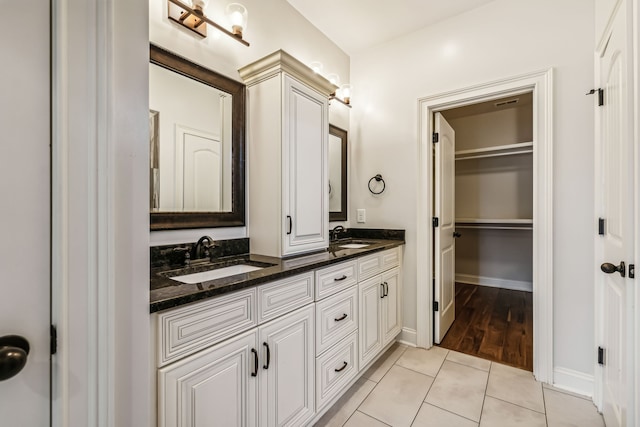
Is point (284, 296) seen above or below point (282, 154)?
below

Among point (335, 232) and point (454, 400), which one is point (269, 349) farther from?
point (335, 232)

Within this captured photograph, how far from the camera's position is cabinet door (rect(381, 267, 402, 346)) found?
2158mm

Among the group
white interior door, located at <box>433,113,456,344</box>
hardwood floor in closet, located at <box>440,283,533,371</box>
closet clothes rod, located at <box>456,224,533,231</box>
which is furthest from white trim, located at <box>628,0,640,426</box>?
closet clothes rod, located at <box>456,224,533,231</box>

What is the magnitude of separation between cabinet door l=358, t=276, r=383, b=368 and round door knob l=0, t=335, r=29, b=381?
1.57 metres

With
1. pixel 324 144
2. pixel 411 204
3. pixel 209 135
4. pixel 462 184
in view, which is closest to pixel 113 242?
pixel 209 135

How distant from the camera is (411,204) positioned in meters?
2.43

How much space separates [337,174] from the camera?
266 centimetres

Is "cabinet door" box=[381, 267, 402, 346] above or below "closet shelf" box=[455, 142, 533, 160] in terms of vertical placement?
below

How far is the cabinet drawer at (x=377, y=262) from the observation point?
1.88m

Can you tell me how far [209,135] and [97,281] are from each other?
3.86ft

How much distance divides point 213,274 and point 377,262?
1.16 meters

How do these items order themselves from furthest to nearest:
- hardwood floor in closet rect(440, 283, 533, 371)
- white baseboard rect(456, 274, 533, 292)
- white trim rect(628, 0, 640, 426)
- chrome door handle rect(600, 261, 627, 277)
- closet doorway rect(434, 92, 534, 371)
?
white baseboard rect(456, 274, 533, 292) < closet doorway rect(434, 92, 534, 371) < hardwood floor in closet rect(440, 283, 533, 371) < chrome door handle rect(600, 261, 627, 277) < white trim rect(628, 0, 640, 426)

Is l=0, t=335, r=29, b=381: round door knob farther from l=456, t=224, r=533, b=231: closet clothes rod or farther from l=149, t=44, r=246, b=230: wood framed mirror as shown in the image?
l=456, t=224, r=533, b=231: closet clothes rod

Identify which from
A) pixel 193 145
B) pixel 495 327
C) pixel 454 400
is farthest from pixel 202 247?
pixel 495 327
